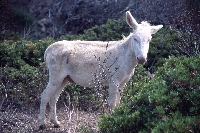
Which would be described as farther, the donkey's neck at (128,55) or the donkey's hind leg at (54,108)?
the donkey's hind leg at (54,108)

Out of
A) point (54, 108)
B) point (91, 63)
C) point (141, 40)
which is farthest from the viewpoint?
point (54, 108)

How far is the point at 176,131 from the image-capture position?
4.63 meters

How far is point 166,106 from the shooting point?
16.6 feet

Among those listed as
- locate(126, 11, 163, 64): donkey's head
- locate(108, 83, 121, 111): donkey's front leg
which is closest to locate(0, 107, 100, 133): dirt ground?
locate(108, 83, 121, 111): donkey's front leg

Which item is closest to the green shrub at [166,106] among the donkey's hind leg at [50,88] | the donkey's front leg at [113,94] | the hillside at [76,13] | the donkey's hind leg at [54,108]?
the donkey's front leg at [113,94]

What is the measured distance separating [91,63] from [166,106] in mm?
3002

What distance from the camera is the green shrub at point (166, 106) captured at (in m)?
4.76

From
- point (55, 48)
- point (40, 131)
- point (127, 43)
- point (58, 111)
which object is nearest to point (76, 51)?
point (55, 48)

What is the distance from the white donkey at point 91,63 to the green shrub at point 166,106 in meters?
1.63

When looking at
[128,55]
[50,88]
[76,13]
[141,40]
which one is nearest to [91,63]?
[128,55]

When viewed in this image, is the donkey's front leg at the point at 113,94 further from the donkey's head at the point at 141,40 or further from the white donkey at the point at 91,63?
the donkey's head at the point at 141,40

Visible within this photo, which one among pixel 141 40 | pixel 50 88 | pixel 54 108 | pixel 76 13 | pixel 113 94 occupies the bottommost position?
pixel 54 108

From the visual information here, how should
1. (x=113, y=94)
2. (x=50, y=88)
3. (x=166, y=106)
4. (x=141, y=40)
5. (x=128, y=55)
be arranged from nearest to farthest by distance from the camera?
(x=166, y=106), (x=141, y=40), (x=113, y=94), (x=128, y=55), (x=50, y=88)

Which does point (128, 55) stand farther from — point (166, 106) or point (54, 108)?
point (166, 106)
